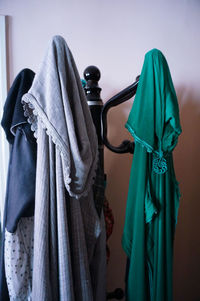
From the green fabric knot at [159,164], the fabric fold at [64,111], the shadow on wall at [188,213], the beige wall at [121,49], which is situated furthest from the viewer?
the shadow on wall at [188,213]

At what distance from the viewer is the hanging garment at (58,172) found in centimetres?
36

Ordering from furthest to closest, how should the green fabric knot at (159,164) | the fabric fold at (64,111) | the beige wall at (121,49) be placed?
the beige wall at (121,49) < the green fabric knot at (159,164) < the fabric fold at (64,111)

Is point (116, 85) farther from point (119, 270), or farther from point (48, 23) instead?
point (119, 270)

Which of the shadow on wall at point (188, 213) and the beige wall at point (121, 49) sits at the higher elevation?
the beige wall at point (121, 49)

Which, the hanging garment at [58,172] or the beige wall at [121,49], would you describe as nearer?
the hanging garment at [58,172]

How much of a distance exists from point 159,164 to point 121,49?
0.65 m

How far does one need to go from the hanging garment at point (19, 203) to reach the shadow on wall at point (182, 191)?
1.48ft

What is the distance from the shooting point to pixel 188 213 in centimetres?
84

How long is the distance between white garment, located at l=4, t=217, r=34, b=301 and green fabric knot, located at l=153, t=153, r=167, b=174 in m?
0.46

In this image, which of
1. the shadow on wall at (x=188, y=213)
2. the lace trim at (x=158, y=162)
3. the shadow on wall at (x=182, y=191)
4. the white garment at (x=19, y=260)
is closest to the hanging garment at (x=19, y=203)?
the white garment at (x=19, y=260)

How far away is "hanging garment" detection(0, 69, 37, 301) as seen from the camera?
1.36ft

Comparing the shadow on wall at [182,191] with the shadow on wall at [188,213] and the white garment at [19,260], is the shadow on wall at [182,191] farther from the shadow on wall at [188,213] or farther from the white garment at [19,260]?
the white garment at [19,260]

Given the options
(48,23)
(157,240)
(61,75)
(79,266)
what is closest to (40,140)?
(61,75)

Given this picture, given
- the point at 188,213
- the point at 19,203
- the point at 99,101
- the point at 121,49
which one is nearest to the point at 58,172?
the point at 19,203
